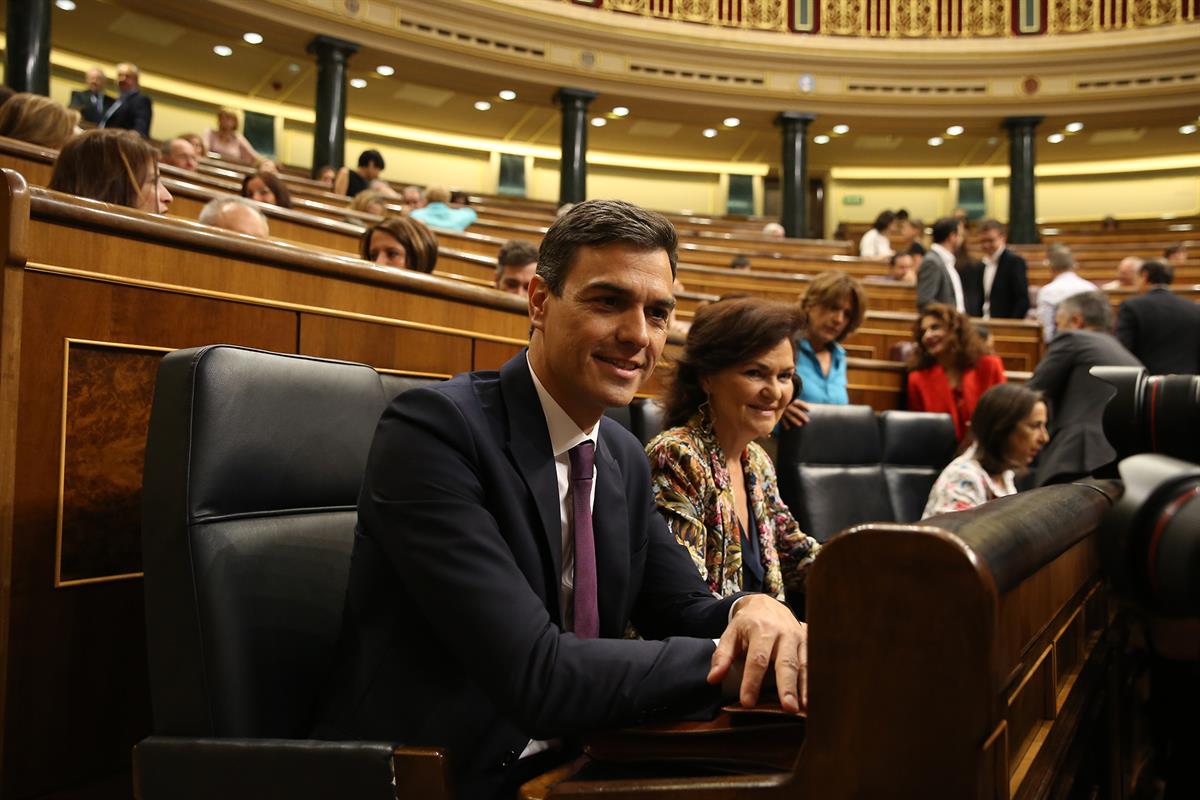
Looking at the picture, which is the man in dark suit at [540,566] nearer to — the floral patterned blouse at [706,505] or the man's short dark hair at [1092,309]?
the floral patterned blouse at [706,505]

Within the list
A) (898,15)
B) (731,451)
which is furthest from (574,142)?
(731,451)

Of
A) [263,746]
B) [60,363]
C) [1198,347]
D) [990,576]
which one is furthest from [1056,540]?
[1198,347]

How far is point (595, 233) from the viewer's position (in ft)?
2.86

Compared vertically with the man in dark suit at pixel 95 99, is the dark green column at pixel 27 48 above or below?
above

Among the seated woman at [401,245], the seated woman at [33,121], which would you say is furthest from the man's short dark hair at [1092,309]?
→ the seated woman at [33,121]

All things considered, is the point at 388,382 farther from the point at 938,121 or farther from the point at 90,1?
the point at 938,121

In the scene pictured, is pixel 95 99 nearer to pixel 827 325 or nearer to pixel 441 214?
pixel 441 214

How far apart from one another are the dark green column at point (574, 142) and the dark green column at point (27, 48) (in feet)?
11.9

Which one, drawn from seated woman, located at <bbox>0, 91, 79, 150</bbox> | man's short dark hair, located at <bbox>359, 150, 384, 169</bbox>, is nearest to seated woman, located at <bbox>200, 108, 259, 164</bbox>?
man's short dark hair, located at <bbox>359, 150, 384, 169</bbox>

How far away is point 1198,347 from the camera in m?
3.07

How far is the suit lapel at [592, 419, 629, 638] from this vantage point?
873 mm

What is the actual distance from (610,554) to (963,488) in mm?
1307

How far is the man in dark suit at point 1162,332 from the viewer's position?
305 centimetres

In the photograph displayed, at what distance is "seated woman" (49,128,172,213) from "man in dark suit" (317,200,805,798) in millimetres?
1048
